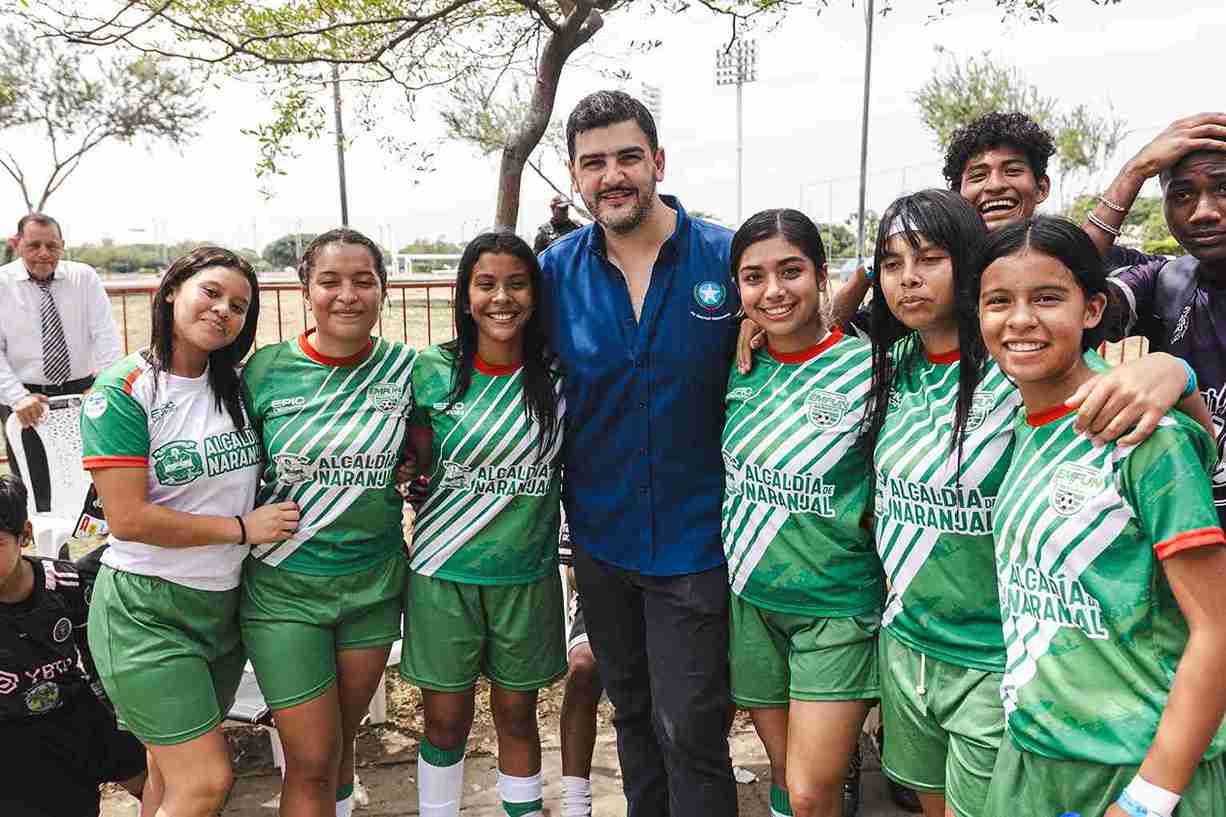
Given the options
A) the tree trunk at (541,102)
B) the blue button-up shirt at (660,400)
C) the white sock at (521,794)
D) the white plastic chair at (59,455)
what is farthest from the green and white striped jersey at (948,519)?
the white plastic chair at (59,455)

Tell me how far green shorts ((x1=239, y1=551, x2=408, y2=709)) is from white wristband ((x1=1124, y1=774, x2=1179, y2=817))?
197cm

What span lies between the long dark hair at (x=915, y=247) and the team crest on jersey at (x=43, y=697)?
242 cm

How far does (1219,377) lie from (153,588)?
281cm

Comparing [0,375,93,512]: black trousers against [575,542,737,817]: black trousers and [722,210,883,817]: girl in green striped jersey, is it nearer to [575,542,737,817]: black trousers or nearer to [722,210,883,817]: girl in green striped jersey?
[575,542,737,817]: black trousers

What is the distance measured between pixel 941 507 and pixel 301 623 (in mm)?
1761

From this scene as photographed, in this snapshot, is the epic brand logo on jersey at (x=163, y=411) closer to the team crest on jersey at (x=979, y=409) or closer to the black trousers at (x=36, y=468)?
the team crest on jersey at (x=979, y=409)

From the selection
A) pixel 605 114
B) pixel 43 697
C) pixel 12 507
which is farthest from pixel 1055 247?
pixel 43 697

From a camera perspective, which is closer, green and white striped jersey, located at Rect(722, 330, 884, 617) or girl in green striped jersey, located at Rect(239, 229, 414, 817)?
green and white striped jersey, located at Rect(722, 330, 884, 617)

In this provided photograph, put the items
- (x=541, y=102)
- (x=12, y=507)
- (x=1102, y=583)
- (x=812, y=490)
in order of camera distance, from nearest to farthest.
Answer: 1. (x=1102, y=583)
2. (x=812, y=490)
3. (x=12, y=507)
4. (x=541, y=102)

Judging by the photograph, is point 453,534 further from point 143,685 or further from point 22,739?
point 22,739

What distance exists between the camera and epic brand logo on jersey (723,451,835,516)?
7.98 feet

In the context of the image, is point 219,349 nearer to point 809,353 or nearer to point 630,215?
point 630,215

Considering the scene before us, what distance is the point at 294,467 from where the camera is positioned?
2684mm

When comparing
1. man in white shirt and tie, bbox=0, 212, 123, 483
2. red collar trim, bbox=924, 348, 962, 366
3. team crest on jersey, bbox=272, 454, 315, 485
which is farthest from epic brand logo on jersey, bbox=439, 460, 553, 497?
man in white shirt and tie, bbox=0, 212, 123, 483
